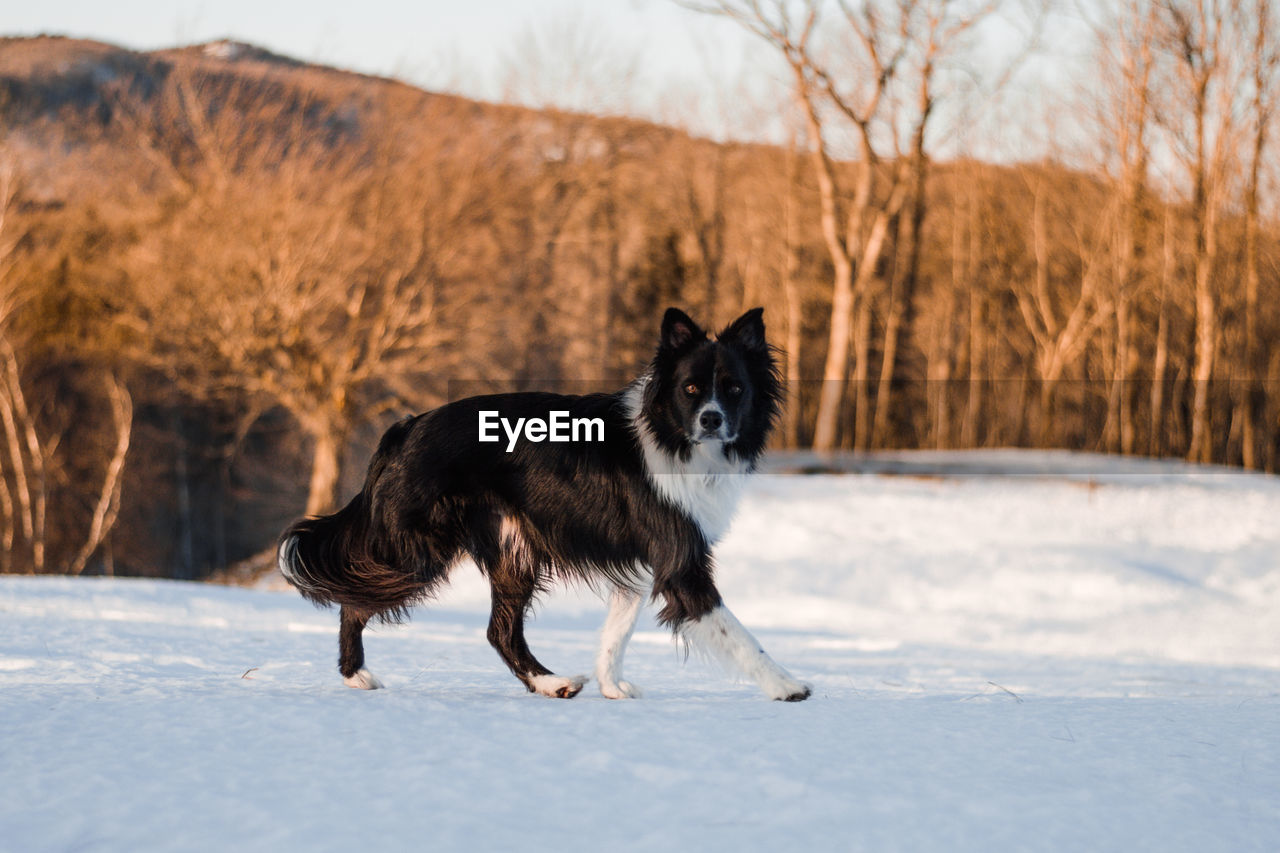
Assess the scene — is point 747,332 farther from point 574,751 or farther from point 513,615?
point 574,751

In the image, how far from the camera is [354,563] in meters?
4.23

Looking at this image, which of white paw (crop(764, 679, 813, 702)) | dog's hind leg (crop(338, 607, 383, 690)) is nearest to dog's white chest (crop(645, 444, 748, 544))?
white paw (crop(764, 679, 813, 702))

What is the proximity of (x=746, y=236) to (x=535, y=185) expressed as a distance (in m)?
10.9

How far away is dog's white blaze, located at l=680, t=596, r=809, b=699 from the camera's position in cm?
393

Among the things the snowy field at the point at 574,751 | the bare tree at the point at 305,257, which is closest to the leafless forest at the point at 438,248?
the bare tree at the point at 305,257

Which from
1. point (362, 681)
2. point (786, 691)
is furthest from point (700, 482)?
point (362, 681)

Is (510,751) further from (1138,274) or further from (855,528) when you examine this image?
(1138,274)

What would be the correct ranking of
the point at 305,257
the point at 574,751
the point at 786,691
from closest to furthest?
the point at 574,751
the point at 786,691
the point at 305,257

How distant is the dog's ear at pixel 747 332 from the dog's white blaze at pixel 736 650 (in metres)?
1.11

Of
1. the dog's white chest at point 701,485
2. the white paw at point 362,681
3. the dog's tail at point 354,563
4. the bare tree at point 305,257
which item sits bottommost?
the white paw at point 362,681

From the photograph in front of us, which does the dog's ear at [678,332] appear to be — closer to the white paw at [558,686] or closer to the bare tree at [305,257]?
the white paw at [558,686]

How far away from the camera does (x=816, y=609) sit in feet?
37.8

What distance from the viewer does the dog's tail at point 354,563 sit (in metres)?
4.18

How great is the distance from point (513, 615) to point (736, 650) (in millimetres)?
→ 958
